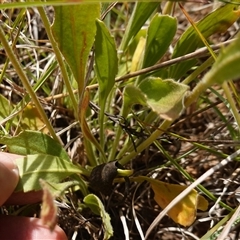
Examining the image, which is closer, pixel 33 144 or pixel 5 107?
pixel 33 144

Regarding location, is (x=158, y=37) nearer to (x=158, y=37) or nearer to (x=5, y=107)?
(x=158, y=37)

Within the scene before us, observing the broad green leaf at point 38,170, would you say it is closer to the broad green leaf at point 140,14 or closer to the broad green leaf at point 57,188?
the broad green leaf at point 57,188

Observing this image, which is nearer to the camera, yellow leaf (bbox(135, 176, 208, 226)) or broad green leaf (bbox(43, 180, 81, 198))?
broad green leaf (bbox(43, 180, 81, 198))

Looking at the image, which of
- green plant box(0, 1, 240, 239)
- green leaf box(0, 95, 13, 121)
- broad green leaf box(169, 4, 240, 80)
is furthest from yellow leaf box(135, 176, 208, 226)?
green leaf box(0, 95, 13, 121)

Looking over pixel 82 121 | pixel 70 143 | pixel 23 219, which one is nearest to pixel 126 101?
pixel 82 121

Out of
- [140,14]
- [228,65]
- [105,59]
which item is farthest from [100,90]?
[228,65]

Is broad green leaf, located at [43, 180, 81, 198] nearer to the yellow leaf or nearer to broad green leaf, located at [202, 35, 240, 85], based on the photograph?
the yellow leaf
